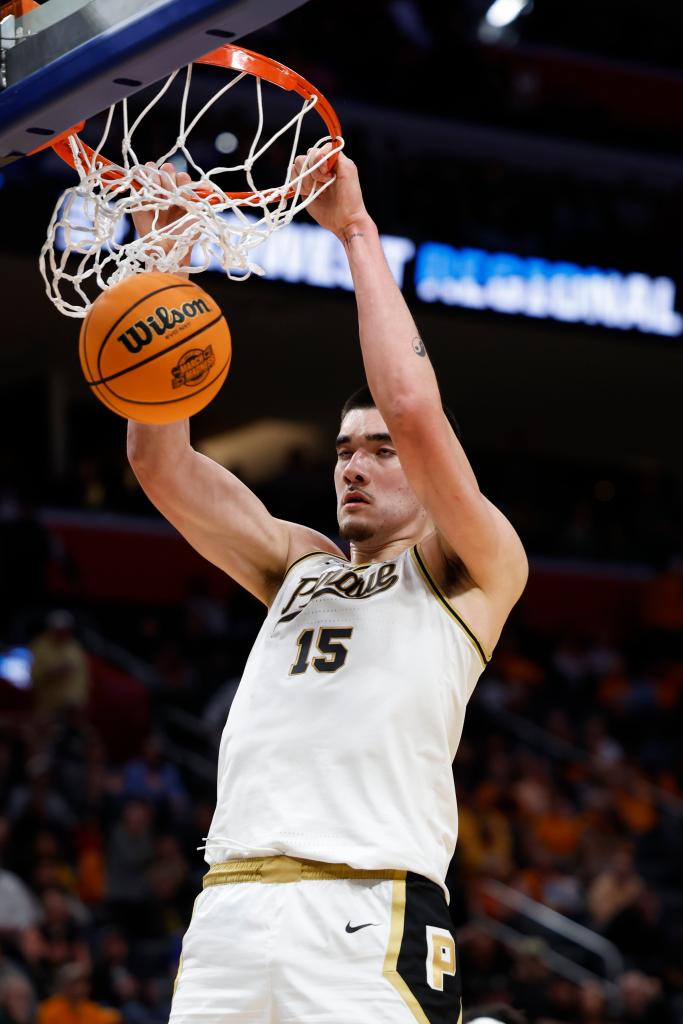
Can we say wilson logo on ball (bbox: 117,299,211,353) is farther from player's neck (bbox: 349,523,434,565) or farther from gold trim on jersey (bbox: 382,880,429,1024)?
gold trim on jersey (bbox: 382,880,429,1024)

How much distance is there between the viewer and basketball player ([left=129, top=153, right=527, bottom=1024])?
11.1ft

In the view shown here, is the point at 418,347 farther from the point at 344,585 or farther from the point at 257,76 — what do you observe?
the point at 257,76

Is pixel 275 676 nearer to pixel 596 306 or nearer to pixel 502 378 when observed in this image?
pixel 596 306

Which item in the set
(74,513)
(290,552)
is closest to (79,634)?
(74,513)

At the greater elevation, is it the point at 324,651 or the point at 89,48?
the point at 89,48

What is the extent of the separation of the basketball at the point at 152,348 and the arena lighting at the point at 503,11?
17361 mm

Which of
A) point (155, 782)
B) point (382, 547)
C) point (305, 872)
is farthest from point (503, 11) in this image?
point (305, 872)

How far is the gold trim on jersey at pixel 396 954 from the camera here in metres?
3.35

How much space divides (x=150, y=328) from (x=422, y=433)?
69 centimetres

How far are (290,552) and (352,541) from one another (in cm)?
17

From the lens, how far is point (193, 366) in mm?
3652

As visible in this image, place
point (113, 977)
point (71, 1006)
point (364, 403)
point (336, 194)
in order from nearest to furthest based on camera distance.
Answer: point (336, 194)
point (364, 403)
point (71, 1006)
point (113, 977)

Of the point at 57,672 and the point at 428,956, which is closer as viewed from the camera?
the point at 428,956

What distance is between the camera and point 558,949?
12.2m
